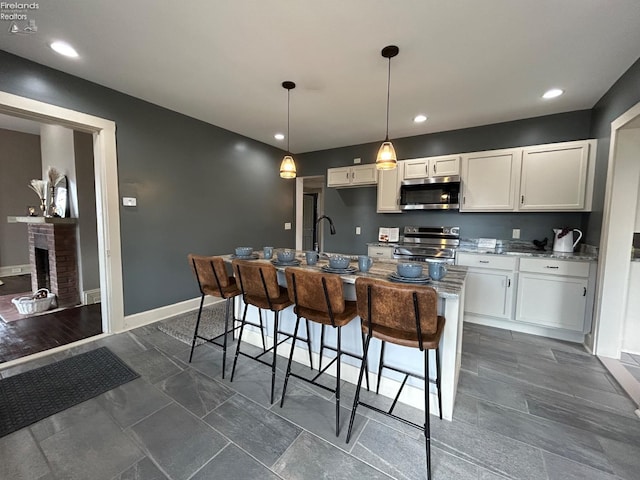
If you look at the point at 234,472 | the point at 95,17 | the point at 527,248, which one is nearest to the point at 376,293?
the point at 234,472

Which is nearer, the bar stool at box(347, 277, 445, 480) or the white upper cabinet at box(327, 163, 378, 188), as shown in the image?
the bar stool at box(347, 277, 445, 480)

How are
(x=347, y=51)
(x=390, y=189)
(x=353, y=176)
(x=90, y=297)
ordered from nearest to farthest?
(x=347, y=51)
(x=90, y=297)
(x=390, y=189)
(x=353, y=176)

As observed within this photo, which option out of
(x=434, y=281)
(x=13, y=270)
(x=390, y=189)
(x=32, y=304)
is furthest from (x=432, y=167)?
(x=13, y=270)

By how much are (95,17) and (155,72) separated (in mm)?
674

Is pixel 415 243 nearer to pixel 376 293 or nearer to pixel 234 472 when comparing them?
pixel 376 293

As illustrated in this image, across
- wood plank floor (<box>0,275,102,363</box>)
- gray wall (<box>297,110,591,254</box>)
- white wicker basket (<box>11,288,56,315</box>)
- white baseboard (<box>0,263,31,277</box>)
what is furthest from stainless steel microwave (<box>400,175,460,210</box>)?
white baseboard (<box>0,263,31,277</box>)

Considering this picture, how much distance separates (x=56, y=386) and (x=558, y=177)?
17.1 ft

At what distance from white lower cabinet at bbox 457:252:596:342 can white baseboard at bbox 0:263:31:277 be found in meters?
7.95

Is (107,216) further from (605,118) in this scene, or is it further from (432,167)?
(605,118)

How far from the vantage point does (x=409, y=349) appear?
1.86 m

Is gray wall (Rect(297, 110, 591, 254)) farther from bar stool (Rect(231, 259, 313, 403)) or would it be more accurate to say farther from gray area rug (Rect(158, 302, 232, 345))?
bar stool (Rect(231, 259, 313, 403))

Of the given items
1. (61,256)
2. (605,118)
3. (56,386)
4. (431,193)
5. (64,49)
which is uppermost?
(64,49)

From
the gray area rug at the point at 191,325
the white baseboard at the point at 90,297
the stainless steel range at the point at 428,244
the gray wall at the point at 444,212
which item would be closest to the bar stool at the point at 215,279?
the gray area rug at the point at 191,325

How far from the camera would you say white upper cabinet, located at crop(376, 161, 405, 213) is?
3.98m
